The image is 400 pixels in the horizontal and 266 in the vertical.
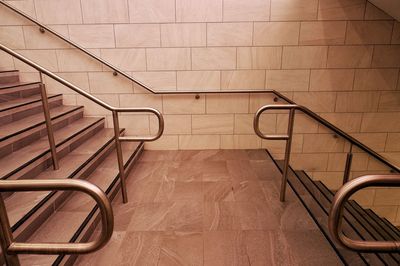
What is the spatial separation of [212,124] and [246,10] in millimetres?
1529

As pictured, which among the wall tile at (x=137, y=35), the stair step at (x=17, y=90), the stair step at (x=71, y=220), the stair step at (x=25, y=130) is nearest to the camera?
the stair step at (x=71, y=220)

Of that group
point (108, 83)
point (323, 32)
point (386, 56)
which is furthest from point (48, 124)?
point (386, 56)

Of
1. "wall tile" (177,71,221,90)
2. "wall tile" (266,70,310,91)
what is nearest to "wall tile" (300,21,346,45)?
"wall tile" (266,70,310,91)

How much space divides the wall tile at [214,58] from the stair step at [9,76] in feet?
7.62

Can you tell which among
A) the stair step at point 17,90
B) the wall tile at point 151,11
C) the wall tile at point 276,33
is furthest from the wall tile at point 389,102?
the stair step at point 17,90

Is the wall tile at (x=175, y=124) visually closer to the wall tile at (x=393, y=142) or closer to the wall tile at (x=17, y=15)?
the wall tile at (x=17, y=15)

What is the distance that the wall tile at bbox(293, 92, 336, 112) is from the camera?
3584mm

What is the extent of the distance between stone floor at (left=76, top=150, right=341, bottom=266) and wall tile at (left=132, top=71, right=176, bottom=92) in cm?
112

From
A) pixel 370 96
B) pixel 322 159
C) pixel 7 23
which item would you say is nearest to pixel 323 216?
pixel 322 159

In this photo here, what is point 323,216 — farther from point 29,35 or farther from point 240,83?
point 29,35

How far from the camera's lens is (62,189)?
2.66 ft

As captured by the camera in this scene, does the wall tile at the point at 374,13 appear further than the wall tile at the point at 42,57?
No

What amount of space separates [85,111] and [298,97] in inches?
116

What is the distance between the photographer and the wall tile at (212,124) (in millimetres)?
3652
